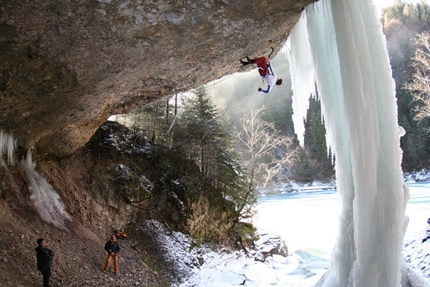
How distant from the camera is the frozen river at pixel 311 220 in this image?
14.2 meters

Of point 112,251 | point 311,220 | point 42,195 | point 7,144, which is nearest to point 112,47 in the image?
point 7,144

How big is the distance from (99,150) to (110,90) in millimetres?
5220

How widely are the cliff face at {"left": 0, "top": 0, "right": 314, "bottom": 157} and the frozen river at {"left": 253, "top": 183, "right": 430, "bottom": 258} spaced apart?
1013 cm

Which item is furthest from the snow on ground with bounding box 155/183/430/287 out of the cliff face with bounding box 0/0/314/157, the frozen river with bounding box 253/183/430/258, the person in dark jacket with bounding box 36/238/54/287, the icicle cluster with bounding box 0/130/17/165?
the cliff face with bounding box 0/0/314/157

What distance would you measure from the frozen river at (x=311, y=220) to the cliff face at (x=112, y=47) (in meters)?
10.1

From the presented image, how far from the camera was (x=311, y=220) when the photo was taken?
22125 millimetres

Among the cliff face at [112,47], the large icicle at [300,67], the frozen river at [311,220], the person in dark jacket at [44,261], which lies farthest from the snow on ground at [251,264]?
the cliff face at [112,47]

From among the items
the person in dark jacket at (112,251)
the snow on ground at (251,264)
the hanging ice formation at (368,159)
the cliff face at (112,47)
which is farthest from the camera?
the snow on ground at (251,264)

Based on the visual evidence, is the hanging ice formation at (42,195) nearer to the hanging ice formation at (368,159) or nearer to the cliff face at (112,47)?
the cliff face at (112,47)

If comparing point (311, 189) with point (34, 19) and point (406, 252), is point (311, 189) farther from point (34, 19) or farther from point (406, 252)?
point (34, 19)

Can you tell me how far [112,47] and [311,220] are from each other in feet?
68.7

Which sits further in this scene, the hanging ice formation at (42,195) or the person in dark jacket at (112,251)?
the person in dark jacket at (112,251)

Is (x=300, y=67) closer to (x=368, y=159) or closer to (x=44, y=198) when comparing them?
(x=368, y=159)

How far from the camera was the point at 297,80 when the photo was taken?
6820 millimetres
